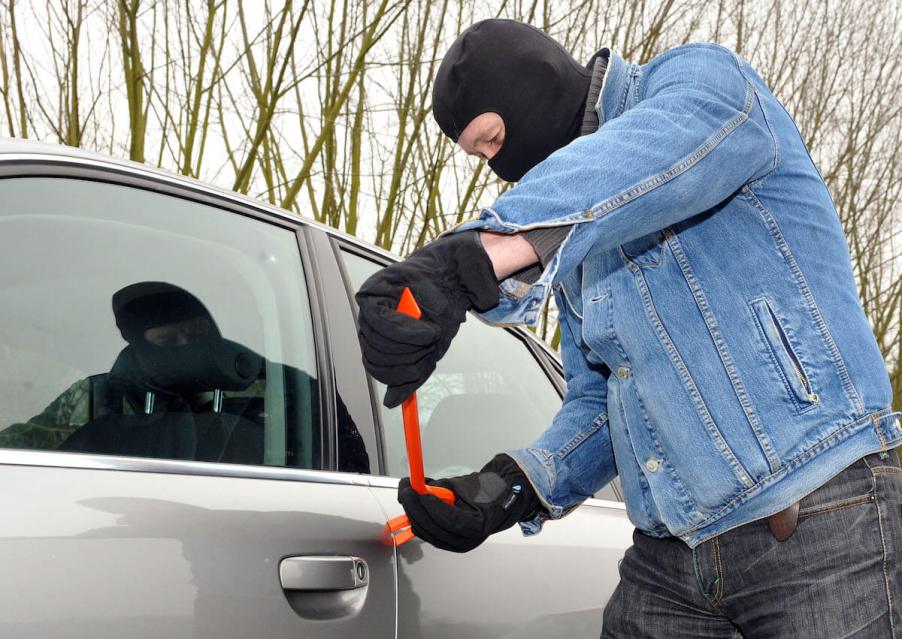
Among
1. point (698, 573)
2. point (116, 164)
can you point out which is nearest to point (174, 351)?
point (116, 164)

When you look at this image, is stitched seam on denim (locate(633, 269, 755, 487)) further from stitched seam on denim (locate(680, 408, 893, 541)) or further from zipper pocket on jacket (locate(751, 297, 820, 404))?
zipper pocket on jacket (locate(751, 297, 820, 404))

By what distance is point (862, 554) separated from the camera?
52.2 inches

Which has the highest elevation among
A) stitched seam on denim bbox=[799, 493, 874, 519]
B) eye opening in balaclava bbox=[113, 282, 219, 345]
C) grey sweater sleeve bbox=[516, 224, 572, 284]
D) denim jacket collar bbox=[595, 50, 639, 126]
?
denim jacket collar bbox=[595, 50, 639, 126]

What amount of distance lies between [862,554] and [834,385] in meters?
0.24

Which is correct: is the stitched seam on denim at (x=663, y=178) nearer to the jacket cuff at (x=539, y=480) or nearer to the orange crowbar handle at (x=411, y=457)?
the orange crowbar handle at (x=411, y=457)

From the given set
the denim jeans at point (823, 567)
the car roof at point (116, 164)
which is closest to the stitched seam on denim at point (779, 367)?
the denim jeans at point (823, 567)

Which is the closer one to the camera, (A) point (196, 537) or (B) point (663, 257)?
(A) point (196, 537)

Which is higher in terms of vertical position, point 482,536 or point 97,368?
point 97,368

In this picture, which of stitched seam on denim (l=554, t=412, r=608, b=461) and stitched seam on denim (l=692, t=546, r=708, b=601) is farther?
stitched seam on denim (l=554, t=412, r=608, b=461)

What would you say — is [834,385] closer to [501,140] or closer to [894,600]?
[894,600]

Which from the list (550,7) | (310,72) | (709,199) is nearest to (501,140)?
(709,199)

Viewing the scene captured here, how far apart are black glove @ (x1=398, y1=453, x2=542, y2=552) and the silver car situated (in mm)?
119

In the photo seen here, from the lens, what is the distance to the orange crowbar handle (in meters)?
1.15

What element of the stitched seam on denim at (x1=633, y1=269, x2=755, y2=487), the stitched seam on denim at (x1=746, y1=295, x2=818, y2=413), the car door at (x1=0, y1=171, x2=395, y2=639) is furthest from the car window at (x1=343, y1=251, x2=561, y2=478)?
the stitched seam on denim at (x1=746, y1=295, x2=818, y2=413)
